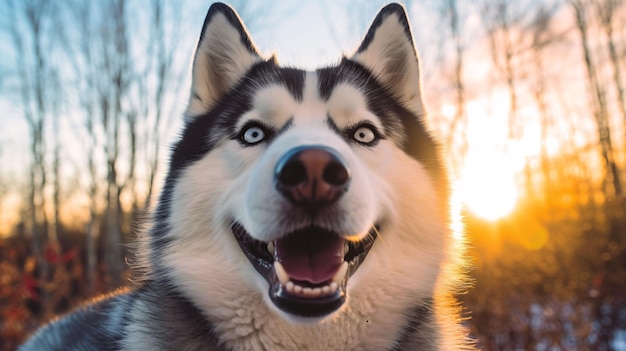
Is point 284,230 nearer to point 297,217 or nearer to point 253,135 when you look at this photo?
point 297,217

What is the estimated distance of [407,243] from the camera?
81.8 inches

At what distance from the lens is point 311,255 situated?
1.79 meters

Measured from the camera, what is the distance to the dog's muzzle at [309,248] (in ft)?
5.07

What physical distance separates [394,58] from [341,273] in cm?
151

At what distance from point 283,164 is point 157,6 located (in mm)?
10477

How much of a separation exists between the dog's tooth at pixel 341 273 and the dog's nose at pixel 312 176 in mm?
305

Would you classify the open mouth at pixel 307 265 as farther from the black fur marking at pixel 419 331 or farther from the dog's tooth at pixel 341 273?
the black fur marking at pixel 419 331

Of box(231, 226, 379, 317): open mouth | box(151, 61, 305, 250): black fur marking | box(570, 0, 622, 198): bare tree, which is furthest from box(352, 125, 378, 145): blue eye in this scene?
box(570, 0, 622, 198): bare tree

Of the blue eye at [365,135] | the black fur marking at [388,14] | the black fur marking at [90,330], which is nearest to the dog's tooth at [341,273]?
the blue eye at [365,135]

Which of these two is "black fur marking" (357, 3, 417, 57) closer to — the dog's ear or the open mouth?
the dog's ear

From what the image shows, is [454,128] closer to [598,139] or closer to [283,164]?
[598,139]

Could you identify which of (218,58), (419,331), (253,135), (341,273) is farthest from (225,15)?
(419,331)

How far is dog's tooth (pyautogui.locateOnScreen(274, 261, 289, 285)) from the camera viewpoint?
169 centimetres

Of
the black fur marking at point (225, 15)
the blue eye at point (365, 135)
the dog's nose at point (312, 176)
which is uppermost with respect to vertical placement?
the black fur marking at point (225, 15)
